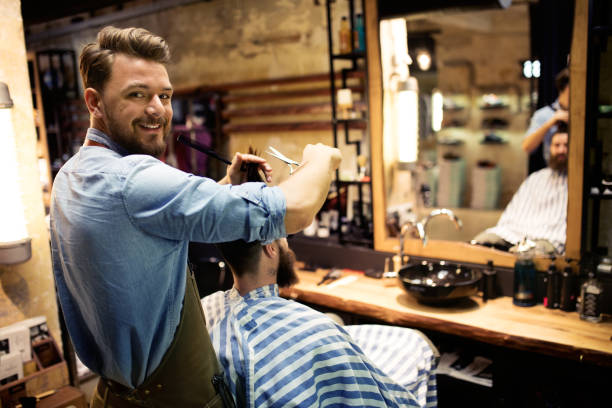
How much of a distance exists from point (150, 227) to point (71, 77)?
244 inches

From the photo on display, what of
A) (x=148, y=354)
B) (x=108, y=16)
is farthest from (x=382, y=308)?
(x=108, y=16)

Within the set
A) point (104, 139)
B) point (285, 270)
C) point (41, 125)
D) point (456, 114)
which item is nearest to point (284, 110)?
point (456, 114)

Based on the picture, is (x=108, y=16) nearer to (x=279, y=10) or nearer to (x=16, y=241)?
(x=279, y=10)

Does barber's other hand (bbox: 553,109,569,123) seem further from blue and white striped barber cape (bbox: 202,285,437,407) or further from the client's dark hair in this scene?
the client's dark hair

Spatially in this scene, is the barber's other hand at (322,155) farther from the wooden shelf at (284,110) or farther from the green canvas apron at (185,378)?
the wooden shelf at (284,110)

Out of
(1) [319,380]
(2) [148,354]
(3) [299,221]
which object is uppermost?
(3) [299,221]

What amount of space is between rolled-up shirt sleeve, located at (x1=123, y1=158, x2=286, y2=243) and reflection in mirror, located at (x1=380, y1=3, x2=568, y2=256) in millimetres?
2192

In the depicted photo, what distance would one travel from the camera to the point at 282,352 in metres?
1.64

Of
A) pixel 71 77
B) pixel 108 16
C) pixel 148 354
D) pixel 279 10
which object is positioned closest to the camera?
pixel 148 354

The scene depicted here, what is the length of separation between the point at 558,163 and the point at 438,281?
931mm

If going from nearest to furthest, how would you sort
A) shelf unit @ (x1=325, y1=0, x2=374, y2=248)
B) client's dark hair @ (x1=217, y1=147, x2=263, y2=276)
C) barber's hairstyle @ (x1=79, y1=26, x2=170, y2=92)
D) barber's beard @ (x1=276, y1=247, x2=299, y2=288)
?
barber's hairstyle @ (x1=79, y1=26, x2=170, y2=92), client's dark hair @ (x1=217, y1=147, x2=263, y2=276), barber's beard @ (x1=276, y1=247, x2=299, y2=288), shelf unit @ (x1=325, y1=0, x2=374, y2=248)

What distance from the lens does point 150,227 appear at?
1.08 meters

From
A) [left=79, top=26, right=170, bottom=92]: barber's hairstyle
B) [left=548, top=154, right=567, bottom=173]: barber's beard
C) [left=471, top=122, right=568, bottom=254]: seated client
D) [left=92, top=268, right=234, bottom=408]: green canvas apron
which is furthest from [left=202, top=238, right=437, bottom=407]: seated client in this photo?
[left=548, top=154, right=567, bottom=173]: barber's beard

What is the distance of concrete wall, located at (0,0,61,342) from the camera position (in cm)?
226
